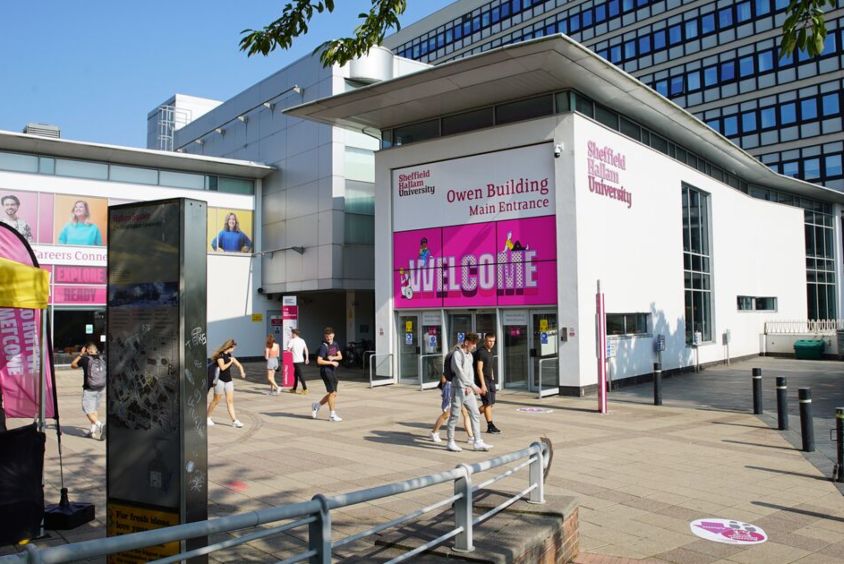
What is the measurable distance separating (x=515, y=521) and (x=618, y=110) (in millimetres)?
17422

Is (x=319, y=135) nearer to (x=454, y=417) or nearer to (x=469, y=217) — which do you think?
(x=469, y=217)

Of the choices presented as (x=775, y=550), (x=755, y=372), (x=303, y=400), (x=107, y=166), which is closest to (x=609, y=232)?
(x=755, y=372)

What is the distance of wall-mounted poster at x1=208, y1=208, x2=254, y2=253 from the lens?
31.1 metres

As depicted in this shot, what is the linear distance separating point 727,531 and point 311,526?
469 cm

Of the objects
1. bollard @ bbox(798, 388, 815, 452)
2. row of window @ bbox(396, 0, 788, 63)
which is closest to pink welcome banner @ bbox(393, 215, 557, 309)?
bollard @ bbox(798, 388, 815, 452)

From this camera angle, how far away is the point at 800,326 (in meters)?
33.5

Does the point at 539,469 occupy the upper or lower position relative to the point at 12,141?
lower

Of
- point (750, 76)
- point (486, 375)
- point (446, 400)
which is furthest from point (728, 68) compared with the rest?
point (446, 400)

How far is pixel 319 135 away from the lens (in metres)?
28.8

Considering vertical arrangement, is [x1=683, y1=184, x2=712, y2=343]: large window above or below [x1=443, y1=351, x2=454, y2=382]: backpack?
above

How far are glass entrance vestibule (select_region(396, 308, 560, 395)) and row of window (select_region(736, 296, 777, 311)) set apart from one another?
616 inches

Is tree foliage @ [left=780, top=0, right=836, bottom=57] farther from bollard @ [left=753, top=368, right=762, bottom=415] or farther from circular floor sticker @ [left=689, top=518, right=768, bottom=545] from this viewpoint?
bollard @ [left=753, top=368, right=762, bottom=415]

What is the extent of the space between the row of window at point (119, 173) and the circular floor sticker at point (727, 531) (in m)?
27.7

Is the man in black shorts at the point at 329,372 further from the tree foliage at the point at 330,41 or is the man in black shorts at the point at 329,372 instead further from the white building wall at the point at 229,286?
the white building wall at the point at 229,286
